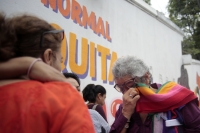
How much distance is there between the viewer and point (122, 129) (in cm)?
187

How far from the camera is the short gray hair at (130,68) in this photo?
191 centimetres

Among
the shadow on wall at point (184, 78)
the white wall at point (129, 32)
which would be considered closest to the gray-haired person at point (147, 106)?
the white wall at point (129, 32)

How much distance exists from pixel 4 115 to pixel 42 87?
0.16 metres

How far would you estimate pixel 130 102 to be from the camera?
1.83 m

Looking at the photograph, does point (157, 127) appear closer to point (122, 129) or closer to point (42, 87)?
point (122, 129)

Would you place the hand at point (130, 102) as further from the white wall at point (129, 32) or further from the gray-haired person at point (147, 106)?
the white wall at point (129, 32)

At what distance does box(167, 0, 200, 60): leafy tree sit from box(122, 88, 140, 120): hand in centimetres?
1356

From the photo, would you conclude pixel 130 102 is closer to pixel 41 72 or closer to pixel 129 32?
pixel 41 72

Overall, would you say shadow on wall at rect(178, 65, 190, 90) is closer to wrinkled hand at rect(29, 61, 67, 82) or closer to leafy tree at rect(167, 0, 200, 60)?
leafy tree at rect(167, 0, 200, 60)

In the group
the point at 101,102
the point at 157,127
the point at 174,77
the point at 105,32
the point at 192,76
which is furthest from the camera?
the point at 192,76

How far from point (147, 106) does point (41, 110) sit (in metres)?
1.12

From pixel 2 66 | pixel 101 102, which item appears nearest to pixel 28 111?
pixel 2 66

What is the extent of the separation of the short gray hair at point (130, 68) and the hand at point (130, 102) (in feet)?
0.42

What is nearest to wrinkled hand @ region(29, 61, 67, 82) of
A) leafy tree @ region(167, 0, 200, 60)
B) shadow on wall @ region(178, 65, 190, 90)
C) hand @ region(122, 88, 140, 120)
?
hand @ region(122, 88, 140, 120)
